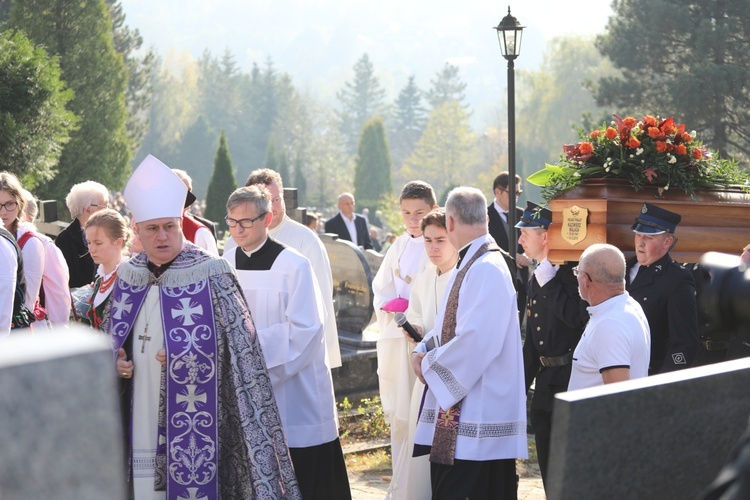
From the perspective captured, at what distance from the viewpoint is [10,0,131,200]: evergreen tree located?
28.1 metres

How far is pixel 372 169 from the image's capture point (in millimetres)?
82438

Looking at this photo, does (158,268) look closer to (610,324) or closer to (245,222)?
(245,222)

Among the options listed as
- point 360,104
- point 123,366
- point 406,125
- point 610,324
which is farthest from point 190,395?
point 360,104

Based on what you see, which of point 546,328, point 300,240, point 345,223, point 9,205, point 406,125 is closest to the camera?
point 546,328

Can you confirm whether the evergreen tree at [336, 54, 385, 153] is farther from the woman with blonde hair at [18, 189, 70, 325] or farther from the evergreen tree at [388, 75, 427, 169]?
the woman with blonde hair at [18, 189, 70, 325]

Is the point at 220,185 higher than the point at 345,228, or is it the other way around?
the point at 220,185

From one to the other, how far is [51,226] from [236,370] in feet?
26.6

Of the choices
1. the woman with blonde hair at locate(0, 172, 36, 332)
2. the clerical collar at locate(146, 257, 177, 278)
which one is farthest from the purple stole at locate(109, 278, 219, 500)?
the woman with blonde hair at locate(0, 172, 36, 332)

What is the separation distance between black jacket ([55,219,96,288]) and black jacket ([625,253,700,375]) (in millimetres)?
4240

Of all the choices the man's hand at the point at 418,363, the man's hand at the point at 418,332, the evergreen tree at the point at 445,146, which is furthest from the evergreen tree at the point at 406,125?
the man's hand at the point at 418,363

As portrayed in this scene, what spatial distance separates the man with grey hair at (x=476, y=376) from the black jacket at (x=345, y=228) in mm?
10878

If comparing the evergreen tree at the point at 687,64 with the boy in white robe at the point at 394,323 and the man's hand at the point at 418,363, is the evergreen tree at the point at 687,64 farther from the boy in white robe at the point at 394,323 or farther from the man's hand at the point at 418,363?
the man's hand at the point at 418,363

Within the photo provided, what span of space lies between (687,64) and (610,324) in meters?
26.9

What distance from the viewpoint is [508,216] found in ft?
35.9
